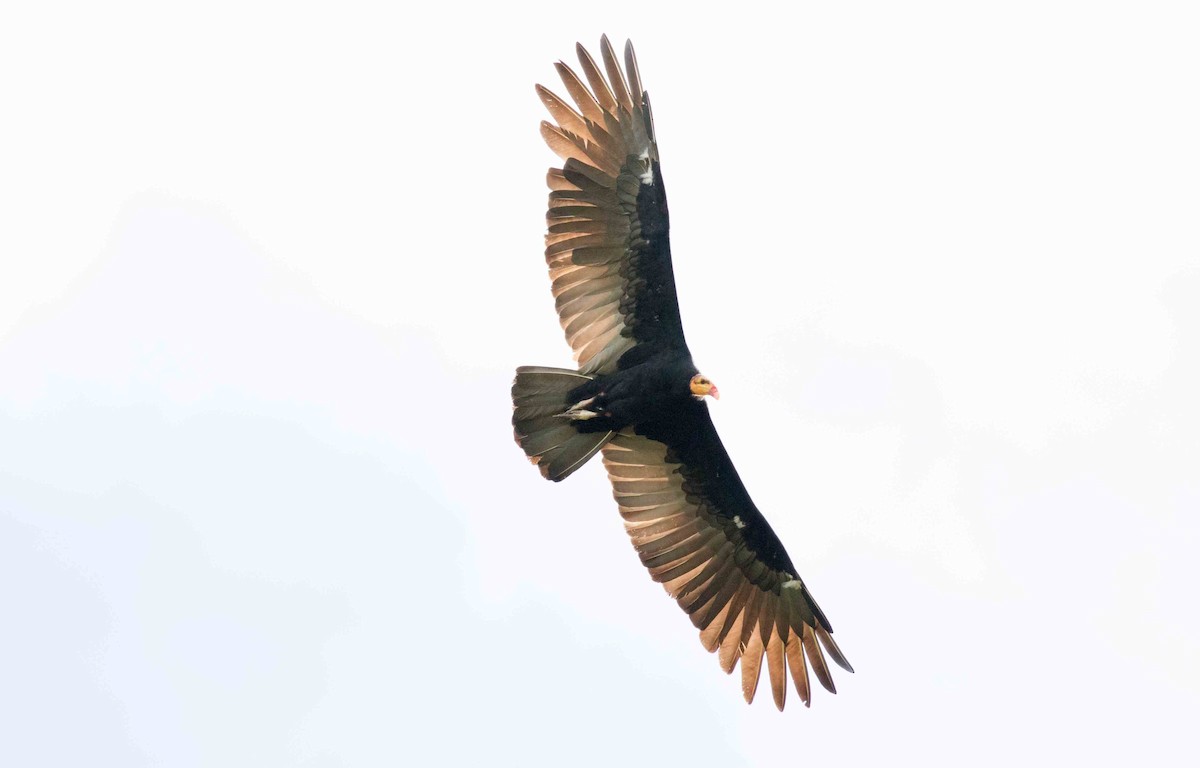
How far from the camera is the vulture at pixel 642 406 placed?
12.7 m

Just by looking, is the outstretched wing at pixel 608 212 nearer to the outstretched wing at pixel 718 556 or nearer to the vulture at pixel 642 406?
the vulture at pixel 642 406

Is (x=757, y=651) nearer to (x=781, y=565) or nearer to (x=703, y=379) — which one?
(x=781, y=565)

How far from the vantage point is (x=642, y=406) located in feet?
42.9

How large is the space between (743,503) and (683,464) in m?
0.63

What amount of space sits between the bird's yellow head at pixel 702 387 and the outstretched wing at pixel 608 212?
48 centimetres

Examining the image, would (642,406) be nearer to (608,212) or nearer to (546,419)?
(546,419)

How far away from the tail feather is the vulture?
1cm

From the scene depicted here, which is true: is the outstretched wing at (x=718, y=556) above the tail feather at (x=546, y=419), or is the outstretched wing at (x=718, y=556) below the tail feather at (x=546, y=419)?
below

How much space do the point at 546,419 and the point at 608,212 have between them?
1777 millimetres

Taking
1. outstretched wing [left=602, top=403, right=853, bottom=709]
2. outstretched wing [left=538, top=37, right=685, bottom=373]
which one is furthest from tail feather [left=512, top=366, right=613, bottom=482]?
outstretched wing [left=602, top=403, right=853, bottom=709]

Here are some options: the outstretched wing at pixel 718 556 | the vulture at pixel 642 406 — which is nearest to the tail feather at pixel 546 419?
the vulture at pixel 642 406

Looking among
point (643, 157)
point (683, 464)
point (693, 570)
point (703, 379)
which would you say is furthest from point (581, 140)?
point (693, 570)

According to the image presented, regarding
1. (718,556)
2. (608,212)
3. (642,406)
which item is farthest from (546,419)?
(718,556)

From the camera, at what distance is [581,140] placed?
41.5ft
